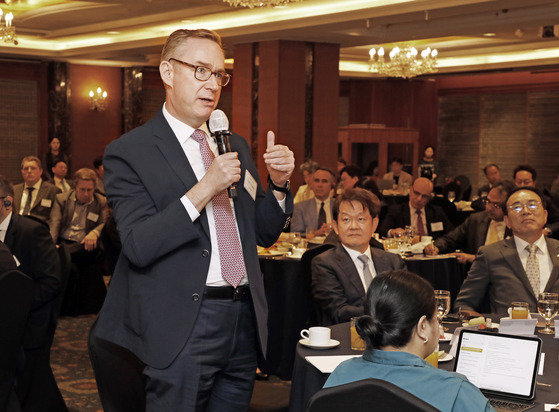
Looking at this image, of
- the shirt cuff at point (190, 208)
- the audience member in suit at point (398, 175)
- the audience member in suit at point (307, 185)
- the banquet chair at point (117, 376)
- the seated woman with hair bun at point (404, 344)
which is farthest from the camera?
the audience member in suit at point (398, 175)

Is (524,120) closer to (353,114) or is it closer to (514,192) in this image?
(353,114)

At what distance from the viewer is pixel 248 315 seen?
207 cm

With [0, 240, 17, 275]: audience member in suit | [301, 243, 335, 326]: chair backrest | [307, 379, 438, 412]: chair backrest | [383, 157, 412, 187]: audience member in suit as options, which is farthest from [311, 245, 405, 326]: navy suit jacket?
[383, 157, 412, 187]: audience member in suit

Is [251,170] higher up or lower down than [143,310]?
higher up

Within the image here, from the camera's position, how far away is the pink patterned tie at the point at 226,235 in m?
2.02

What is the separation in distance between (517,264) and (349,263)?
89 centimetres

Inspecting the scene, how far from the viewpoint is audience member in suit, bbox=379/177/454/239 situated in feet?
23.9

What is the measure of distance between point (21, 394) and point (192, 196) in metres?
2.53

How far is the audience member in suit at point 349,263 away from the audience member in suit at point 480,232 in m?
2.18

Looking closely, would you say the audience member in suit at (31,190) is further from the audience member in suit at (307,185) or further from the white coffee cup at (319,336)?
the white coffee cup at (319,336)

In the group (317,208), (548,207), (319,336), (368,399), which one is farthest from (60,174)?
(368,399)

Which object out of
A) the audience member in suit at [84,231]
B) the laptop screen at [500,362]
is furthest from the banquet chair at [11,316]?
the audience member in suit at [84,231]

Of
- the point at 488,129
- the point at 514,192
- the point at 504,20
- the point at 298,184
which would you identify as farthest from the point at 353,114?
the point at 514,192

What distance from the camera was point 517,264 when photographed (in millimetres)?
3857
